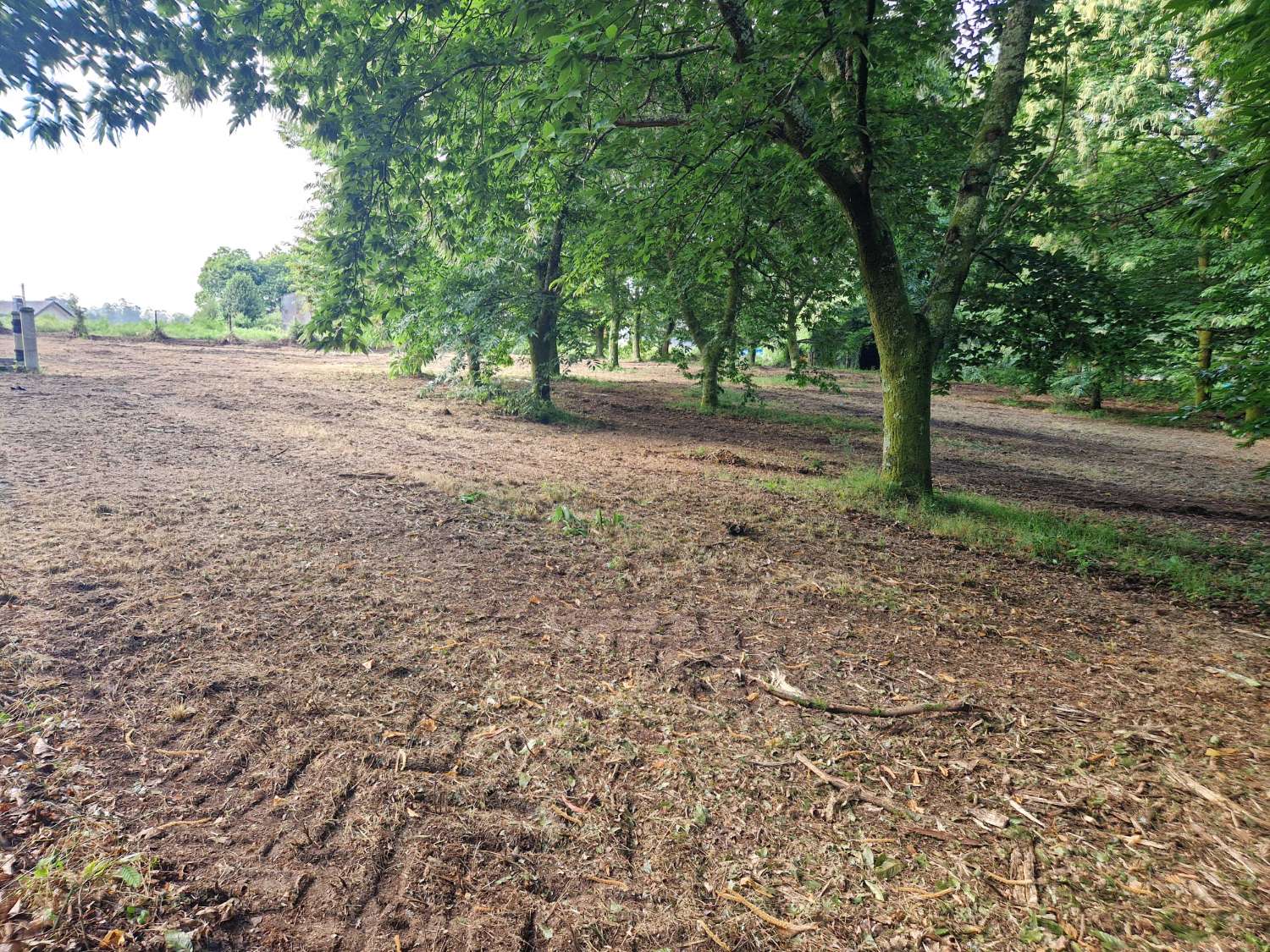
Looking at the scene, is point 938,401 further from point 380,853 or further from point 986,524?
point 380,853

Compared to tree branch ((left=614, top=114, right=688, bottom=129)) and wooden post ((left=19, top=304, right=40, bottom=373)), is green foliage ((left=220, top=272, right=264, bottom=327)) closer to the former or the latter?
wooden post ((left=19, top=304, right=40, bottom=373))

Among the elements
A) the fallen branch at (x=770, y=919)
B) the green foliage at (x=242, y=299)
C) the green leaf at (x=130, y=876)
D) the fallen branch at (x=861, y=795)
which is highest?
the green foliage at (x=242, y=299)

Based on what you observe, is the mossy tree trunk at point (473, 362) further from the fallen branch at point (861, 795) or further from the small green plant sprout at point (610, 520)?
the fallen branch at point (861, 795)

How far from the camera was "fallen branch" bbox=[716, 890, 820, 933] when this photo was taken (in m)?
1.94

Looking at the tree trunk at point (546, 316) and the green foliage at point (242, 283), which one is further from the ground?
the green foliage at point (242, 283)

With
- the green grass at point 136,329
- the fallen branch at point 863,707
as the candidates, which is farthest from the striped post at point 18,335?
the green grass at point 136,329

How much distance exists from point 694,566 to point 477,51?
4844mm

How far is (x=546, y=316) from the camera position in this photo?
12.1 meters

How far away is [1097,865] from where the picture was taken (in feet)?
7.10

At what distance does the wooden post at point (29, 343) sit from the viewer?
1360 centimetres

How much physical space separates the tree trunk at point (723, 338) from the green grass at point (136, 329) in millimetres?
29754

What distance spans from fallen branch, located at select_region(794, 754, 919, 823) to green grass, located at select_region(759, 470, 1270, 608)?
3928 millimetres

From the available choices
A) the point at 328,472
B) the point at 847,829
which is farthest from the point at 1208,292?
the point at 328,472

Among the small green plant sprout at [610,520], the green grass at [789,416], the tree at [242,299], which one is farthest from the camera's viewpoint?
the tree at [242,299]
